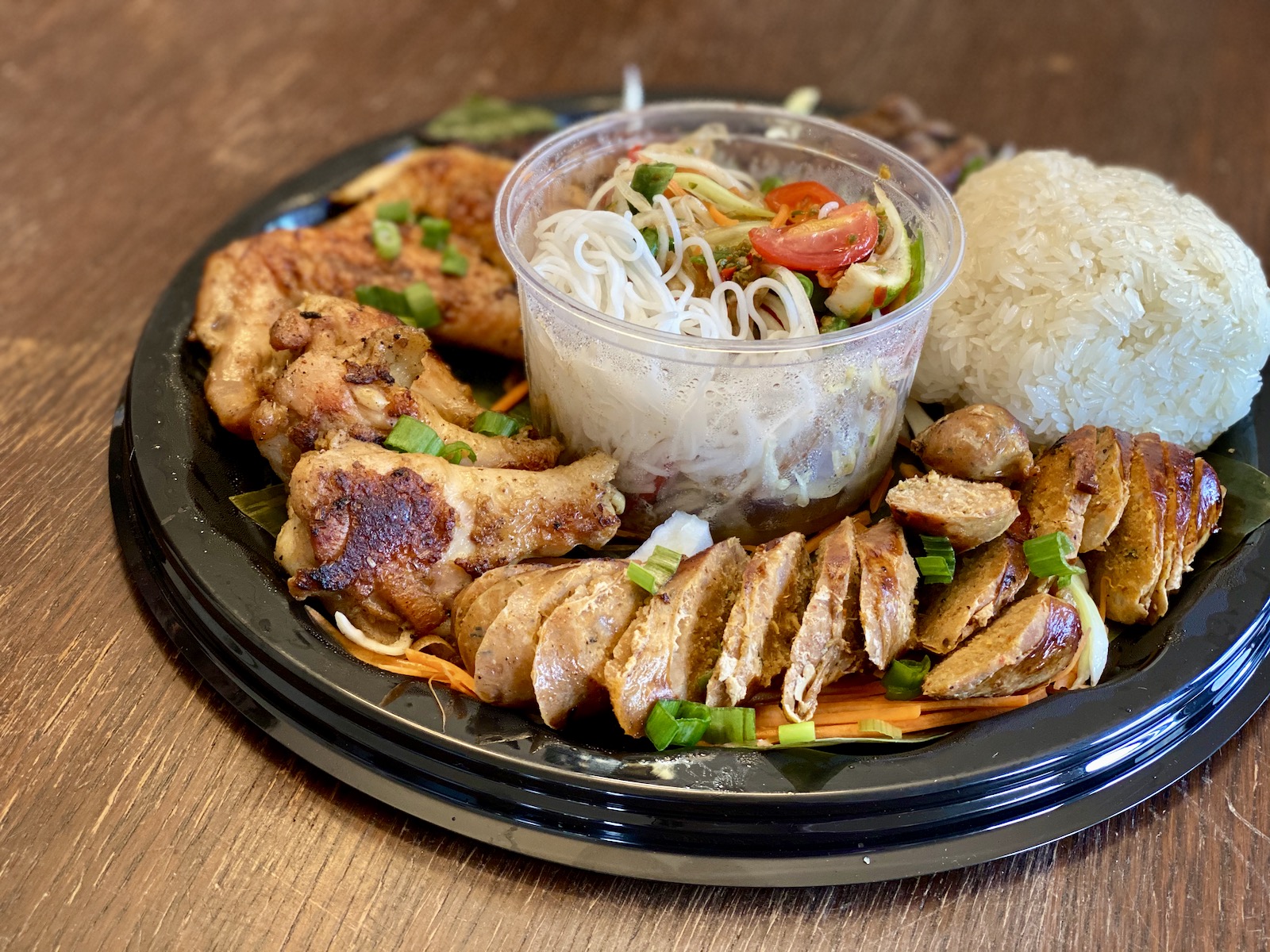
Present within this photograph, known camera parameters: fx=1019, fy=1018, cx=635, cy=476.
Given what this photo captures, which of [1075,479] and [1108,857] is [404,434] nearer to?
[1075,479]

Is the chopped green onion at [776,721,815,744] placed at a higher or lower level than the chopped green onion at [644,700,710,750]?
lower

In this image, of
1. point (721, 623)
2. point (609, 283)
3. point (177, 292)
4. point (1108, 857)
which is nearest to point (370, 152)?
point (177, 292)

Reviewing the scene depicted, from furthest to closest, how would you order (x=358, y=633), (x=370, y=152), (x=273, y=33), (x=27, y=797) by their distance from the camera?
(x=273, y=33) < (x=370, y=152) < (x=358, y=633) < (x=27, y=797)

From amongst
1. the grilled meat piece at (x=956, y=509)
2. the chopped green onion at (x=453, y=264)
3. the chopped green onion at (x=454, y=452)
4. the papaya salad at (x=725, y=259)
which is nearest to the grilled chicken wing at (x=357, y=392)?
the chopped green onion at (x=454, y=452)

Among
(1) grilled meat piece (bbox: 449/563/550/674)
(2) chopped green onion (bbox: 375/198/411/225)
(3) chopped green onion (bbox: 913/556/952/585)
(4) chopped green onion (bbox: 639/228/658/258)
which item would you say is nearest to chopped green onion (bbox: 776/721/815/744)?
(3) chopped green onion (bbox: 913/556/952/585)

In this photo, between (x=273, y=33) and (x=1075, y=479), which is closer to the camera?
(x=1075, y=479)

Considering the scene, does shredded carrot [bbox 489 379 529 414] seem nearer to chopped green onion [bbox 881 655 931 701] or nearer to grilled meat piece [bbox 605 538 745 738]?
grilled meat piece [bbox 605 538 745 738]

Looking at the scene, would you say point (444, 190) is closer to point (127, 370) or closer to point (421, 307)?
point (421, 307)
